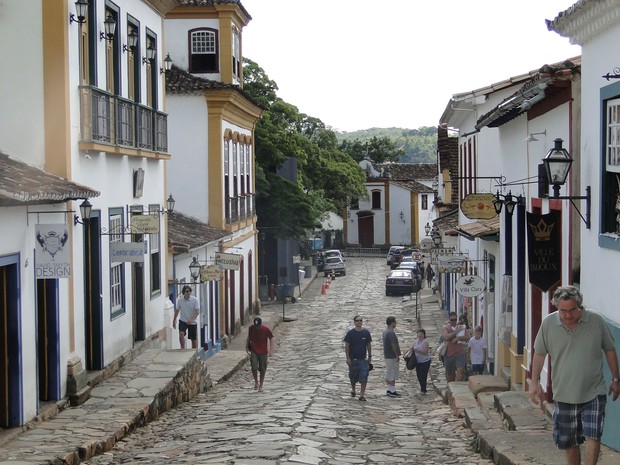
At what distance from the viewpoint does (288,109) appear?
44.6 meters

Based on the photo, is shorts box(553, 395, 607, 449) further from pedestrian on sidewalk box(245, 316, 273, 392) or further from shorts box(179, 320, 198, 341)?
shorts box(179, 320, 198, 341)

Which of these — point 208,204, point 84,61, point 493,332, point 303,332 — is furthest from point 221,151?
point 84,61

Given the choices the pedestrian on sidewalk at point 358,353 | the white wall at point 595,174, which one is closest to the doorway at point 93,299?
the pedestrian on sidewalk at point 358,353

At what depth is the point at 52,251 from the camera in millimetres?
12148

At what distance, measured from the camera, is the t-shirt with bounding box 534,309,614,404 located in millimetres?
7949

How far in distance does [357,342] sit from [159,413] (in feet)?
13.1

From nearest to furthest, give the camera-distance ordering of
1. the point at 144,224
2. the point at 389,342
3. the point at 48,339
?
1. the point at 48,339
2. the point at 144,224
3. the point at 389,342

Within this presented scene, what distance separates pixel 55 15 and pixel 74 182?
6.95 ft

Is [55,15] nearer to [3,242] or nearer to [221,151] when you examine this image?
[3,242]

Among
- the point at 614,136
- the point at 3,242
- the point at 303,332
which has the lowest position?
the point at 303,332

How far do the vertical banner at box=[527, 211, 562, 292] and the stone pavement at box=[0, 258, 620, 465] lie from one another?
1593mm

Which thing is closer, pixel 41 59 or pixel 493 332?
pixel 41 59

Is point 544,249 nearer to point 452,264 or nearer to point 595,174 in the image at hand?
point 595,174

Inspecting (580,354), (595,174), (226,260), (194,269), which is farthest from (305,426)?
(226,260)
